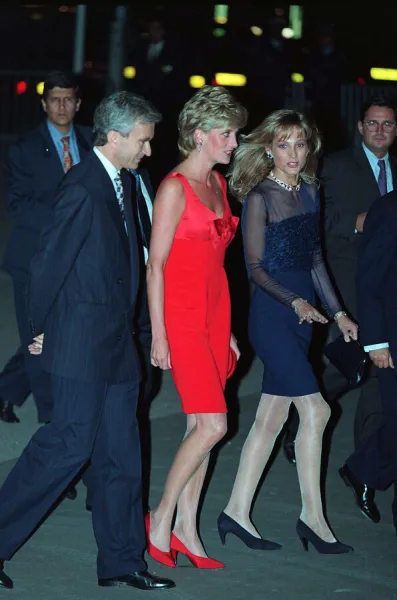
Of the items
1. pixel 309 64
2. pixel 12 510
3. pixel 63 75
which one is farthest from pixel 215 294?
pixel 309 64

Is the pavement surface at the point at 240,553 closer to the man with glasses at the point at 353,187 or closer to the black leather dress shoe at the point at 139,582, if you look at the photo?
the black leather dress shoe at the point at 139,582

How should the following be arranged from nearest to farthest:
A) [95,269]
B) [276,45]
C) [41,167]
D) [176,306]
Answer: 1. [95,269]
2. [176,306]
3. [41,167]
4. [276,45]

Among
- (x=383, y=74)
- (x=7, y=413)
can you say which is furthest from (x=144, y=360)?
(x=383, y=74)

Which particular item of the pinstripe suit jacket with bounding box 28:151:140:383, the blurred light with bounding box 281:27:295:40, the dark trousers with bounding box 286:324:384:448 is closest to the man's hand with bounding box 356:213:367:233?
the dark trousers with bounding box 286:324:384:448

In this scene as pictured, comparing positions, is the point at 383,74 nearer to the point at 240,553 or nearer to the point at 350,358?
the point at 350,358

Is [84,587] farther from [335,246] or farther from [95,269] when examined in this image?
[335,246]

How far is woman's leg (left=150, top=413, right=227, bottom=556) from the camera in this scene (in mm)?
5559

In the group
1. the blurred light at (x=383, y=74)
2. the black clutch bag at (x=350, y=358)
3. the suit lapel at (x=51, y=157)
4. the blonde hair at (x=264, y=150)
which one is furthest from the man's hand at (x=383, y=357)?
the blurred light at (x=383, y=74)

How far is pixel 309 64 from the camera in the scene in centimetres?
1656

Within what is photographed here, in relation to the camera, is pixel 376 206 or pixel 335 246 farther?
pixel 335 246

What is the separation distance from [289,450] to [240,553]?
5.60 ft

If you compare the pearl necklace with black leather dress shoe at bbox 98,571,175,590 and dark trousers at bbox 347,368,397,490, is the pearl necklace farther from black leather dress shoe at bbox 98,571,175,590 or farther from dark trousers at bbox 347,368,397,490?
black leather dress shoe at bbox 98,571,175,590

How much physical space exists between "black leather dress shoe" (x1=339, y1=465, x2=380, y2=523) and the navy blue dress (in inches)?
37.4

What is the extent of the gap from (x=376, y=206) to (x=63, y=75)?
2711 millimetres
